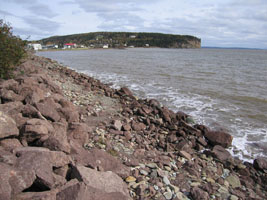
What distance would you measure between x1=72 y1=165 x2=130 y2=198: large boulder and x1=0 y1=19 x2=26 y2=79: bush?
834 centimetres

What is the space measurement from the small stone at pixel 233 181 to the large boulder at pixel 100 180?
3496mm

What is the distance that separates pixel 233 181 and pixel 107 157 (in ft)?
12.2

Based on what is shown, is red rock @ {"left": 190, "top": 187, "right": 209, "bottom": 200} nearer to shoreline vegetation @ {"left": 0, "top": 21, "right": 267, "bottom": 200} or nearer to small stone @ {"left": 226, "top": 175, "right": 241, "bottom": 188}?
shoreline vegetation @ {"left": 0, "top": 21, "right": 267, "bottom": 200}

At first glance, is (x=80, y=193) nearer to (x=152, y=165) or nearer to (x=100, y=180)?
(x=100, y=180)

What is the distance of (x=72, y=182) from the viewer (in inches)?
134

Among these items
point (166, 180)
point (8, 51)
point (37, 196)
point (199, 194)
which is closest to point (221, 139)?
point (199, 194)

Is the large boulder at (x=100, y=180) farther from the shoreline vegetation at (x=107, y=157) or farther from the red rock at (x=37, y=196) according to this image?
the red rock at (x=37, y=196)

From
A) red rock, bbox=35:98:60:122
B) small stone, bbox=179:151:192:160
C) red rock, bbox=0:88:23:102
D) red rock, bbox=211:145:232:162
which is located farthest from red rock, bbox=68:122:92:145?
red rock, bbox=211:145:232:162

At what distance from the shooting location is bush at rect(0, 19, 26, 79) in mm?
10203

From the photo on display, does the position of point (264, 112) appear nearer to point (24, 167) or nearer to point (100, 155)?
point (100, 155)

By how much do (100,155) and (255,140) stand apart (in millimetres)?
6993

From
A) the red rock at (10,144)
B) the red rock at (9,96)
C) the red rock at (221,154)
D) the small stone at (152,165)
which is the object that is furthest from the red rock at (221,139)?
the red rock at (9,96)

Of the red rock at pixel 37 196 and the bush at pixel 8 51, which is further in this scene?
the bush at pixel 8 51

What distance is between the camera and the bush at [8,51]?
1020 cm
